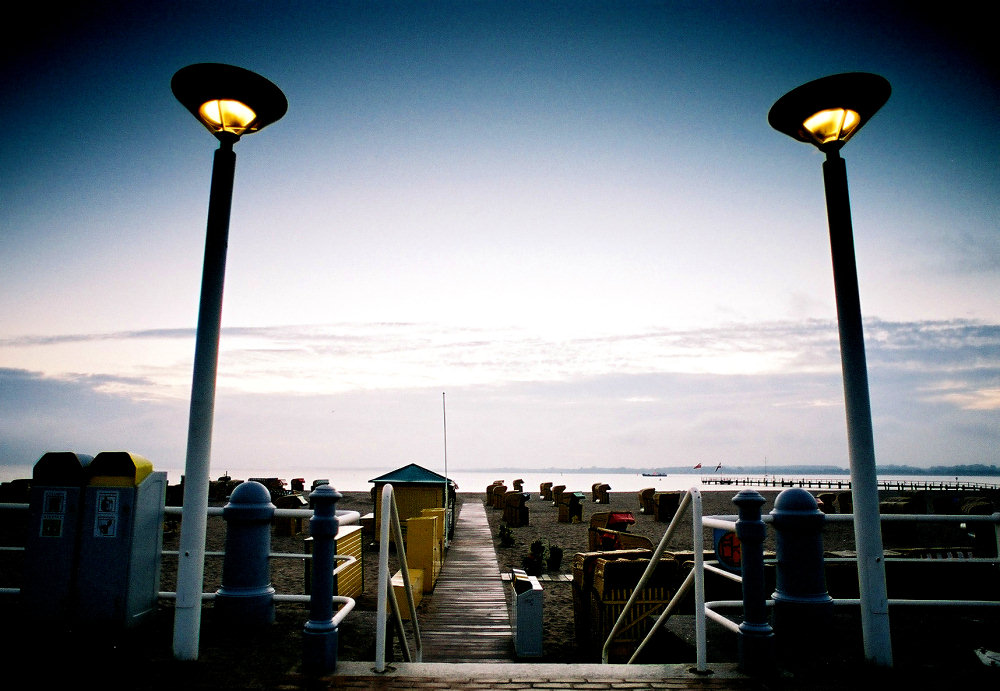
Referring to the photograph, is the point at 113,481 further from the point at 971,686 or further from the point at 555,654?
the point at 555,654

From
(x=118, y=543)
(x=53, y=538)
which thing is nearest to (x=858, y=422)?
(x=118, y=543)

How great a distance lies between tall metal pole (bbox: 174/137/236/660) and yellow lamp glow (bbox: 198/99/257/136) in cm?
19

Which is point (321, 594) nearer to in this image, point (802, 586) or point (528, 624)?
point (802, 586)

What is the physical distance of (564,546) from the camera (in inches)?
774

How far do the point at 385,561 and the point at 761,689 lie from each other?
2.43 m

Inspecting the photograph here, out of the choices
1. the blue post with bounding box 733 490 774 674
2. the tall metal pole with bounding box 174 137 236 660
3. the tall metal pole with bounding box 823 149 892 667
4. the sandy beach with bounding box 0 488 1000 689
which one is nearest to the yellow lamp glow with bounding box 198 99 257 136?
the tall metal pole with bounding box 174 137 236 660

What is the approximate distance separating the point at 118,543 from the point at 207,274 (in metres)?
2.25

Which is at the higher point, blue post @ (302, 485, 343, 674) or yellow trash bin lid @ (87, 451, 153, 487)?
yellow trash bin lid @ (87, 451, 153, 487)

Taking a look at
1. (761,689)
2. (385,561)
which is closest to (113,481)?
(385,561)

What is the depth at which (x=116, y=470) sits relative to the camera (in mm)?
4668

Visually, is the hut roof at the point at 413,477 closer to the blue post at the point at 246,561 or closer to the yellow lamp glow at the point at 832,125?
the blue post at the point at 246,561

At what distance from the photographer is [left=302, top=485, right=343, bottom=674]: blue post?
3.60 metres

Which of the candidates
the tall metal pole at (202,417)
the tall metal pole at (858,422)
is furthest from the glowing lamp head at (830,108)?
the tall metal pole at (202,417)

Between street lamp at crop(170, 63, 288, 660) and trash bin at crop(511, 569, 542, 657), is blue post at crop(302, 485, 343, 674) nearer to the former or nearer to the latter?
street lamp at crop(170, 63, 288, 660)
